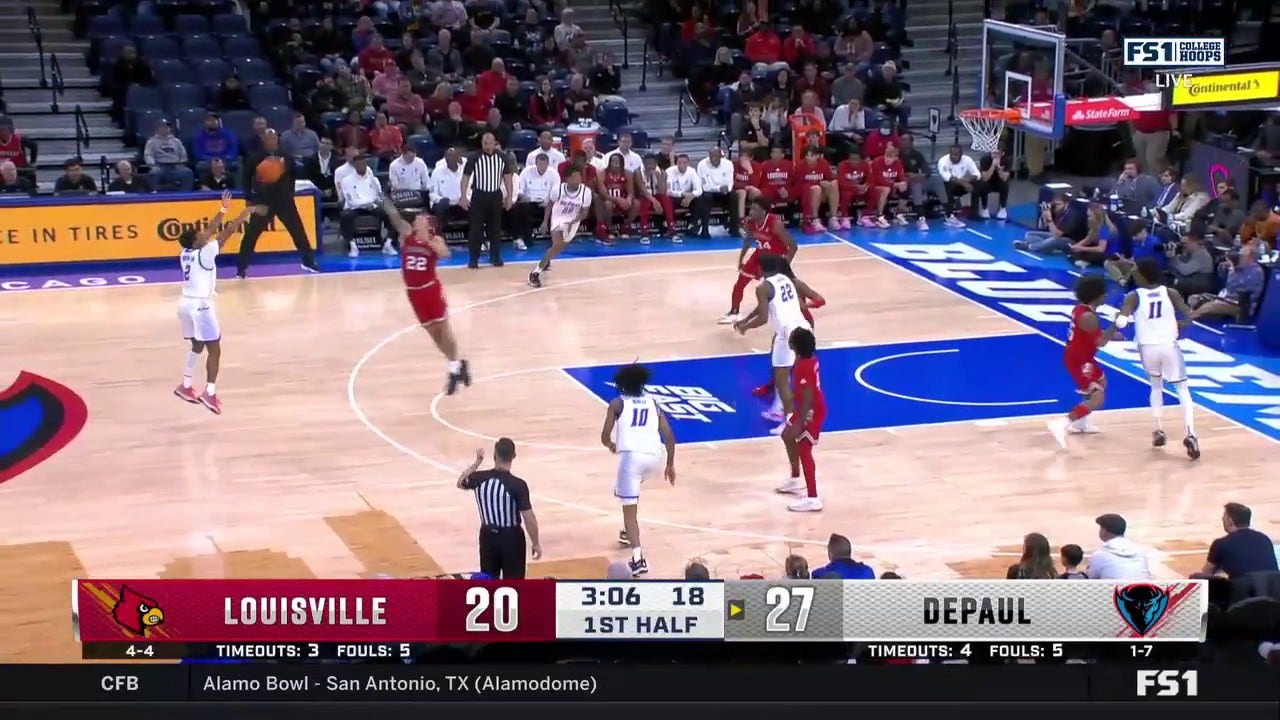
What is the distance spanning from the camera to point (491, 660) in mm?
8758

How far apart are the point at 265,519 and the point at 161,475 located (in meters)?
1.36

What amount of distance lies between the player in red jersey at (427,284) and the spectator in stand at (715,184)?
26.4 feet

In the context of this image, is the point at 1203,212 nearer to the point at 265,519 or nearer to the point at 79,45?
the point at 265,519

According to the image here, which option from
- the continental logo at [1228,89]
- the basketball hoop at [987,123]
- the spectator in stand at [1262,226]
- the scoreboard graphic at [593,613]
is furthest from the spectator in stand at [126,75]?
the scoreboard graphic at [593,613]

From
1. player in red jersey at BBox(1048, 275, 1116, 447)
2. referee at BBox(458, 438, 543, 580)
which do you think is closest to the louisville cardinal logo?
referee at BBox(458, 438, 543, 580)

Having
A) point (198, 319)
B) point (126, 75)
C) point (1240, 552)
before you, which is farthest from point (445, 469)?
point (126, 75)

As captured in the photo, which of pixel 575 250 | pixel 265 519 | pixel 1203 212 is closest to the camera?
pixel 265 519

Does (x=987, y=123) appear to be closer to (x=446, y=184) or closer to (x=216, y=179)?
(x=446, y=184)

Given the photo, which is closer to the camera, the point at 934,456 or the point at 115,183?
the point at 934,456

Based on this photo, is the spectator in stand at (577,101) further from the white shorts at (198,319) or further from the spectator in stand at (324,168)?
the white shorts at (198,319)

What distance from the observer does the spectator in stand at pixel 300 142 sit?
74.2 ft

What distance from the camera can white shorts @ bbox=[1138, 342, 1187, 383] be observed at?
573 inches

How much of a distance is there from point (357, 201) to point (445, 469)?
8404 mm

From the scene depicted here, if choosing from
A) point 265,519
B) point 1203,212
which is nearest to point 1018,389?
point 1203,212
